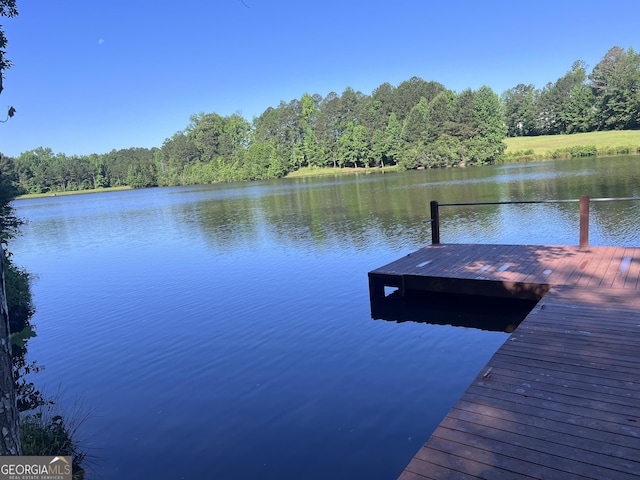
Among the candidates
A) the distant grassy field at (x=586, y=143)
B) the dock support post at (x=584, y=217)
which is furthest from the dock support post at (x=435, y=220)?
the distant grassy field at (x=586, y=143)

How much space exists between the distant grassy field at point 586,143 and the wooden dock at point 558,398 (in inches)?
2485

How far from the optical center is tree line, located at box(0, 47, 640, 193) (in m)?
73.0

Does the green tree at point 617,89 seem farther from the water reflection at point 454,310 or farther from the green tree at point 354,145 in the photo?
the water reflection at point 454,310

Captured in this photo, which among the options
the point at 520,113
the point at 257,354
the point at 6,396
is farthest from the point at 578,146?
the point at 6,396

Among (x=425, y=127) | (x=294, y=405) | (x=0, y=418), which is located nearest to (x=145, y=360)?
(x=294, y=405)

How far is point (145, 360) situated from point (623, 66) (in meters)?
89.9

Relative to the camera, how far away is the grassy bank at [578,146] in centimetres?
5972

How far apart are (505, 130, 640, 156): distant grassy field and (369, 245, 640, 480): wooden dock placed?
6311 centimetres

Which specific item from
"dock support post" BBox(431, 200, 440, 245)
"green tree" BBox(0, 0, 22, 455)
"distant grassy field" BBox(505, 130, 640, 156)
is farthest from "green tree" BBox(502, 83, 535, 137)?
"green tree" BBox(0, 0, 22, 455)

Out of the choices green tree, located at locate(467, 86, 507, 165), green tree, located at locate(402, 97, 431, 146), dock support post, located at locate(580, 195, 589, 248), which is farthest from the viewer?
green tree, located at locate(402, 97, 431, 146)

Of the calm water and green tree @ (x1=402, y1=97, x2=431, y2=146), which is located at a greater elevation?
green tree @ (x1=402, y1=97, x2=431, y2=146)

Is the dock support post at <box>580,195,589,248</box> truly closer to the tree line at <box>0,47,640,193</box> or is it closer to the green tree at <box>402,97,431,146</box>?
the tree line at <box>0,47,640,193</box>

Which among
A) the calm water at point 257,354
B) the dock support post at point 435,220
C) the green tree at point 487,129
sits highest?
the green tree at point 487,129

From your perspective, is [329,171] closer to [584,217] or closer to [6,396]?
[584,217]
